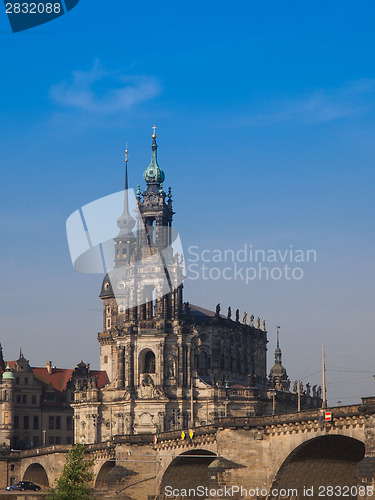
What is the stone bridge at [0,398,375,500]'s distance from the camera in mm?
75562

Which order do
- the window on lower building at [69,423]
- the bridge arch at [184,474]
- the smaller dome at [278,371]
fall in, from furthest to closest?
the smaller dome at [278,371], the window on lower building at [69,423], the bridge arch at [184,474]

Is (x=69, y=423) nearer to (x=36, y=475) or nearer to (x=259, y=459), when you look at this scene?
(x=36, y=475)

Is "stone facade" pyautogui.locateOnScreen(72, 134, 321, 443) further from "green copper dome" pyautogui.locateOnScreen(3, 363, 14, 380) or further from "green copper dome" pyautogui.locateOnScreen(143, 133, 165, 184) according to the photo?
"green copper dome" pyautogui.locateOnScreen(3, 363, 14, 380)

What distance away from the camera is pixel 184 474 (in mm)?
103875

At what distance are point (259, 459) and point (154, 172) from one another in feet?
252

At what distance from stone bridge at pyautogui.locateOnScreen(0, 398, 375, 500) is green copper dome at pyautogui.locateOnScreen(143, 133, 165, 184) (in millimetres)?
53994

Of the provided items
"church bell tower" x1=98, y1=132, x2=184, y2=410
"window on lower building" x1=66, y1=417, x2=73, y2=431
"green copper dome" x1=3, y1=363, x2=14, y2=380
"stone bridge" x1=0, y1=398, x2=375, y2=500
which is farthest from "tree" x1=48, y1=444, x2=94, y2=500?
"window on lower building" x1=66, y1=417, x2=73, y2=431

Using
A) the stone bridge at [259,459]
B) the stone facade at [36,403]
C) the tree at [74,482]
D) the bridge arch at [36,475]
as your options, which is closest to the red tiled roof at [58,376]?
the stone facade at [36,403]

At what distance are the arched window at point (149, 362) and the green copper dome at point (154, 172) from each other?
25.9m

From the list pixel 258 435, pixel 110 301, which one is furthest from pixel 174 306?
pixel 258 435

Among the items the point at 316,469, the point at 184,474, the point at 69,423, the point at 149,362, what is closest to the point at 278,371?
the point at 69,423

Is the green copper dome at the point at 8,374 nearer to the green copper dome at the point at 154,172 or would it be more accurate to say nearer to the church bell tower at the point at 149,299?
the church bell tower at the point at 149,299

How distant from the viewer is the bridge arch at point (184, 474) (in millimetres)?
101438

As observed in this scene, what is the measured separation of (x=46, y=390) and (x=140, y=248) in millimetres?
33262
